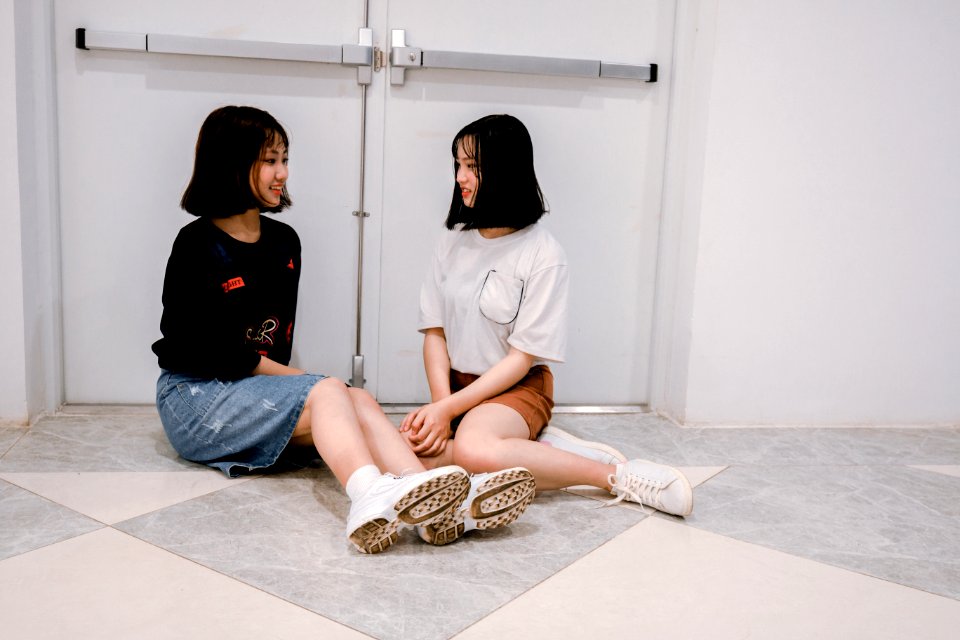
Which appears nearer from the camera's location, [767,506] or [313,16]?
[767,506]

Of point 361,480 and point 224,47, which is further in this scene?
point 224,47

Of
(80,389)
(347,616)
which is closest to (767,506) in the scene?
(347,616)

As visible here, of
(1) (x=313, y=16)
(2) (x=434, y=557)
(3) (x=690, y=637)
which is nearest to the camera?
(3) (x=690, y=637)

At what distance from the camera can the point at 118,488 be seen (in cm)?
166

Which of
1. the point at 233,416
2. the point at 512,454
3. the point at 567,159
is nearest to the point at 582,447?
the point at 512,454

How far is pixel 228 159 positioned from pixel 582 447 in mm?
966

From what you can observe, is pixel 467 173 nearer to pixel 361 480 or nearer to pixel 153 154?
pixel 361 480

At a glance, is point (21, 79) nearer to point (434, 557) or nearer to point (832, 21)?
point (434, 557)

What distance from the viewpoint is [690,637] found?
1.17 m

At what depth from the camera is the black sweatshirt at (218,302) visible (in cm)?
171

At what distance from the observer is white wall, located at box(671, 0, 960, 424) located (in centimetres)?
220

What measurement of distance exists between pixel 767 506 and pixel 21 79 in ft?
6.29

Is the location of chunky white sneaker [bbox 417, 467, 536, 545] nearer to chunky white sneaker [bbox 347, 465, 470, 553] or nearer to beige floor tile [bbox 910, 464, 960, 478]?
chunky white sneaker [bbox 347, 465, 470, 553]

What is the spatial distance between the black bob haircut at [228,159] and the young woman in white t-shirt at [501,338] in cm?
42
